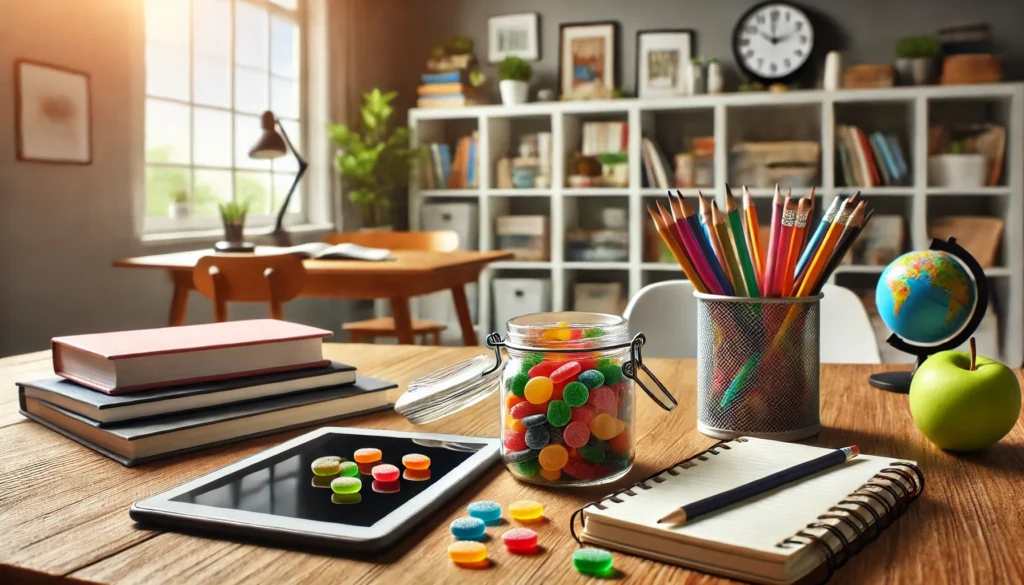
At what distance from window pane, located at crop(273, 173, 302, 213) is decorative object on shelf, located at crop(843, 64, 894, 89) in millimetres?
2541

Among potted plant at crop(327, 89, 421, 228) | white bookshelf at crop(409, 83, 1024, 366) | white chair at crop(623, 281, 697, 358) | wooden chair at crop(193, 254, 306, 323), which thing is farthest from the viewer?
potted plant at crop(327, 89, 421, 228)

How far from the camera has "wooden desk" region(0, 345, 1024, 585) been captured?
19.9 inches

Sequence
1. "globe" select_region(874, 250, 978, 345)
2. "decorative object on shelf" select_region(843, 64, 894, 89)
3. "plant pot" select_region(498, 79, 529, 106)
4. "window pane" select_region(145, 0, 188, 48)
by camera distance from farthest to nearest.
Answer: "plant pot" select_region(498, 79, 529, 106) → "decorative object on shelf" select_region(843, 64, 894, 89) → "window pane" select_region(145, 0, 188, 48) → "globe" select_region(874, 250, 978, 345)

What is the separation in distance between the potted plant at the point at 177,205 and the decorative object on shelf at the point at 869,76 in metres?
2.86

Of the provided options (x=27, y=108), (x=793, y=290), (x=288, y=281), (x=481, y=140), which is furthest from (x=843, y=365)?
(x=481, y=140)

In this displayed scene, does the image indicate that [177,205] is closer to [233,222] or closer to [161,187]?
[161,187]

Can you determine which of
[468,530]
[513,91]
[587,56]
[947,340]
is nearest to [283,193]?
[513,91]

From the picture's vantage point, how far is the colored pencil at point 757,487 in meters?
0.53

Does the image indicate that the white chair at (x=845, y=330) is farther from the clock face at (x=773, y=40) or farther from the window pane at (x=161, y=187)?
the clock face at (x=773, y=40)

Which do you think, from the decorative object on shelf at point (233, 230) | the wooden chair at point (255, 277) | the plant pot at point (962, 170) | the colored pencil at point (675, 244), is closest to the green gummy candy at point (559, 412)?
the colored pencil at point (675, 244)

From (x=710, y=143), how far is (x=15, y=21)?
283cm

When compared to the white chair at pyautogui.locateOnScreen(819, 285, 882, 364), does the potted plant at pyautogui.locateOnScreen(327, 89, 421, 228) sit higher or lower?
higher

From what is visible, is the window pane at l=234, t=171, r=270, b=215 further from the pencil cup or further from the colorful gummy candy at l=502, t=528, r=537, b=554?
the colorful gummy candy at l=502, t=528, r=537, b=554

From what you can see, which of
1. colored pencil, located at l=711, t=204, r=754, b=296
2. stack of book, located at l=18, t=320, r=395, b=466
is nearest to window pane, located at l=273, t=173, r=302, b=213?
stack of book, located at l=18, t=320, r=395, b=466
